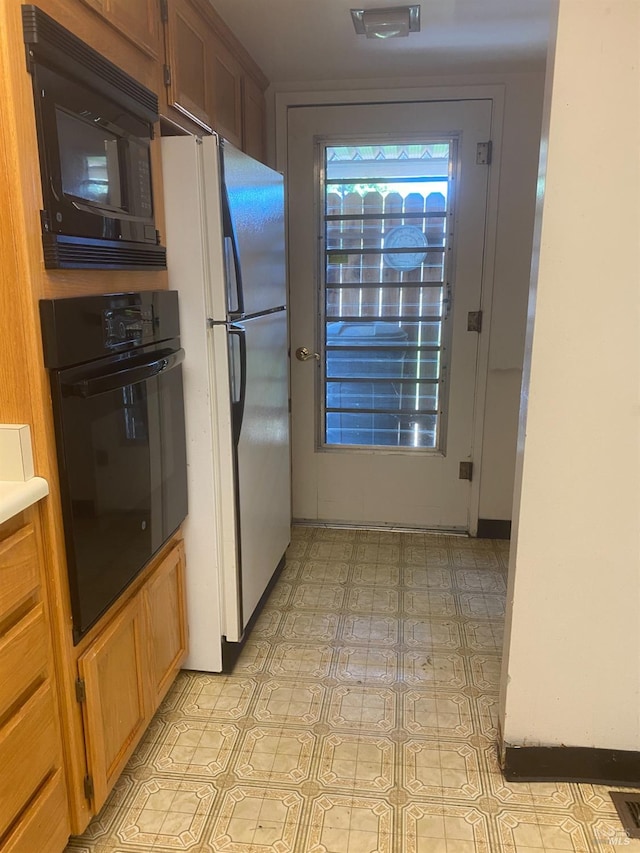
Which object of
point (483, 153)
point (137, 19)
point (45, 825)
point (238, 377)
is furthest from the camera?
point (483, 153)

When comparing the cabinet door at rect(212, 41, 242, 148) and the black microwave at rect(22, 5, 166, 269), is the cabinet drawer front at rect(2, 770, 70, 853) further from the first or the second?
the cabinet door at rect(212, 41, 242, 148)

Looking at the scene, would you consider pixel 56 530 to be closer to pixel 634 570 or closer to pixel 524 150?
pixel 634 570

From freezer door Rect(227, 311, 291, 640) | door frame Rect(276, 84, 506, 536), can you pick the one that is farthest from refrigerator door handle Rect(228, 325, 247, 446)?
door frame Rect(276, 84, 506, 536)

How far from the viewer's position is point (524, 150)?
9.32 ft

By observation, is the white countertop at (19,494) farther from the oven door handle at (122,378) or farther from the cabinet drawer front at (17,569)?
the oven door handle at (122,378)

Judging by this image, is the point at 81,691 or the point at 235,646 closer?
the point at 81,691

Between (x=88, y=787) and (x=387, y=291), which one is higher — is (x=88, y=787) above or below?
below

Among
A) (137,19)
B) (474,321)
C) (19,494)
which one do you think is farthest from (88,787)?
(474,321)

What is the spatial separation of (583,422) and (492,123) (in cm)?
192

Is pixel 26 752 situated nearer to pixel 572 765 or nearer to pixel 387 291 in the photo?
pixel 572 765

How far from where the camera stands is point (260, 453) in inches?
89.7

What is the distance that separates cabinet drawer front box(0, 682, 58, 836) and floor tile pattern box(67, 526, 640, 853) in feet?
1.26

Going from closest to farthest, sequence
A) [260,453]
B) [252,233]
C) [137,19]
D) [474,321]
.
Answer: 1. [137,19]
2. [252,233]
3. [260,453]
4. [474,321]

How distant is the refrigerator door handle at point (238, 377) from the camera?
6.39ft
